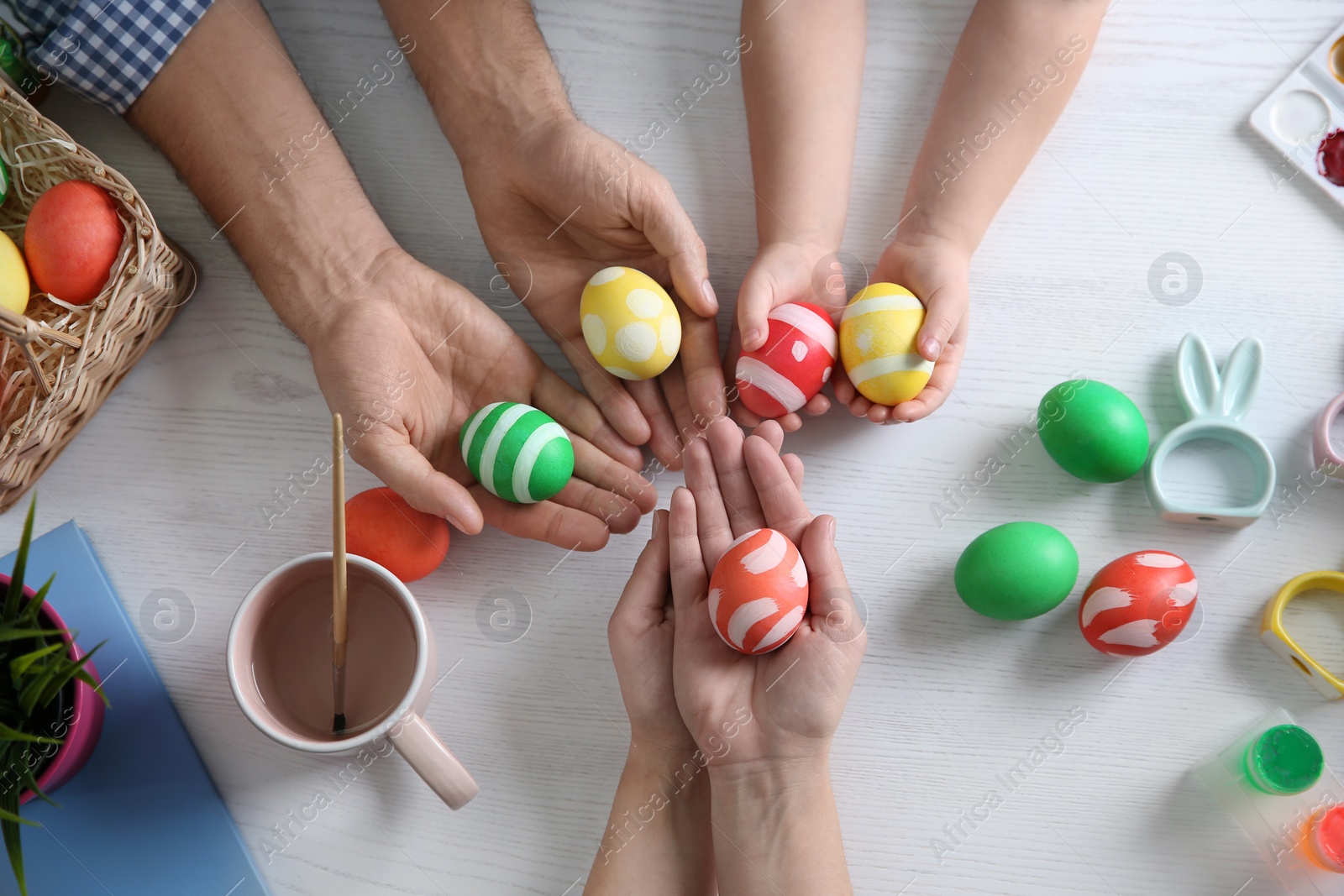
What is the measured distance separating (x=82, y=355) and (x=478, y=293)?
1.63 ft

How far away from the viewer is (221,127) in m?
1.21

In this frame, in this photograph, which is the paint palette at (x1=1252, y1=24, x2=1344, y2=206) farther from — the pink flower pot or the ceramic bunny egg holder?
the pink flower pot

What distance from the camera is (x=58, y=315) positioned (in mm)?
1088

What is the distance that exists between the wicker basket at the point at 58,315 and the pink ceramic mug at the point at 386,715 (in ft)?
1.23

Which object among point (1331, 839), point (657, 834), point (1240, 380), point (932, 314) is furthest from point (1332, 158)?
point (657, 834)

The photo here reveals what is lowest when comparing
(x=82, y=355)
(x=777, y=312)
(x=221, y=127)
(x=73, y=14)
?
(x=777, y=312)

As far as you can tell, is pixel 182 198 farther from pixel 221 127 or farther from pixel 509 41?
pixel 509 41

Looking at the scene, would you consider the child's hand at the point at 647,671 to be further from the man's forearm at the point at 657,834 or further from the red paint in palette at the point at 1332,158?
the red paint in palette at the point at 1332,158

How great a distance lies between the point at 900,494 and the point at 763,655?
325 millimetres

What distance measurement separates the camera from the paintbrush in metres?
0.81

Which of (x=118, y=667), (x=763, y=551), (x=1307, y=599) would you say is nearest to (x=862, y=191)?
(x=763, y=551)

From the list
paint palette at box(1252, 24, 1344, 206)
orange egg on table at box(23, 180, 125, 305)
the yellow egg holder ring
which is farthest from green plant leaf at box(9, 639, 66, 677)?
paint palette at box(1252, 24, 1344, 206)

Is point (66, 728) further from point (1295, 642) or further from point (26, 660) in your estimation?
point (1295, 642)

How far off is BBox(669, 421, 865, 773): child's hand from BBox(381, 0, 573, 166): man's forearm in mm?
557
